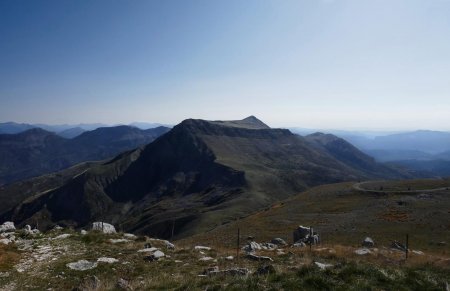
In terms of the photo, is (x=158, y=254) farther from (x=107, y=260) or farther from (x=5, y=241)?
(x=5, y=241)

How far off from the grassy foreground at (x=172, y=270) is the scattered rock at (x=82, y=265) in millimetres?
317

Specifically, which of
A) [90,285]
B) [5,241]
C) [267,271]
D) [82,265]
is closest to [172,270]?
[90,285]

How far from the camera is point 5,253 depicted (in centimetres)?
2200

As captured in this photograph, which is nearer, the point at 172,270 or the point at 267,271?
the point at 267,271

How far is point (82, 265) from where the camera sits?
19.4 metres

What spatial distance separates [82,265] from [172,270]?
509cm

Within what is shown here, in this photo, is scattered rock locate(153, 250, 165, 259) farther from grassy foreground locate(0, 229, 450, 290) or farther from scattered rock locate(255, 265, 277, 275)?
scattered rock locate(255, 265, 277, 275)

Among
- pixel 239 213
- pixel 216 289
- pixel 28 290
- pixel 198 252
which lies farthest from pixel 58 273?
pixel 239 213

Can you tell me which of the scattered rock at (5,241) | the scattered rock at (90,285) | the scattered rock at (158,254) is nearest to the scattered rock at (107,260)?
the scattered rock at (158,254)

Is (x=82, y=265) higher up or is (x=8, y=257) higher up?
(x=82, y=265)

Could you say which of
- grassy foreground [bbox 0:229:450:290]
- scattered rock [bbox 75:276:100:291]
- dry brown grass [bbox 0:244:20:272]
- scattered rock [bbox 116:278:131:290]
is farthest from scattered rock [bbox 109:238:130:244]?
scattered rock [bbox 116:278:131:290]

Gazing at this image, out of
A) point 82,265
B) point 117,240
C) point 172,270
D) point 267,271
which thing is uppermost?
point 267,271

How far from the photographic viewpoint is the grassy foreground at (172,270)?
13.0m

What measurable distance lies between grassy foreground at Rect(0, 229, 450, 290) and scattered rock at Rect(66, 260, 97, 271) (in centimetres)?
32
